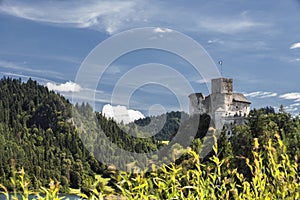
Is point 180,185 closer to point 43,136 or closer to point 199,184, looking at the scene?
point 199,184

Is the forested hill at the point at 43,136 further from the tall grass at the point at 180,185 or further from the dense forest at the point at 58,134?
the tall grass at the point at 180,185

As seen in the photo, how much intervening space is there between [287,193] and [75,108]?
132 m

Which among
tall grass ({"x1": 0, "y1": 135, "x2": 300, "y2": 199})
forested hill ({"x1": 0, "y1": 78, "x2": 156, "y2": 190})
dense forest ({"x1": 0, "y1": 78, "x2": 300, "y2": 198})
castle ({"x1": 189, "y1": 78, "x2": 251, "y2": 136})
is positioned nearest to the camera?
tall grass ({"x1": 0, "y1": 135, "x2": 300, "y2": 199})

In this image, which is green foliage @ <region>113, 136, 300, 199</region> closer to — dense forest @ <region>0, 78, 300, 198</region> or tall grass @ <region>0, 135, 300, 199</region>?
tall grass @ <region>0, 135, 300, 199</region>

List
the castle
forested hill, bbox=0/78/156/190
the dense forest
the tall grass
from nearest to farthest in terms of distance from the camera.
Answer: the tall grass, the castle, the dense forest, forested hill, bbox=0/78/156/190

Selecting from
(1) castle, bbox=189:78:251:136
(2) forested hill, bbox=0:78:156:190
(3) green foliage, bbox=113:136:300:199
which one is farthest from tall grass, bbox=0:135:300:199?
(2) forested hill, bbox=0:78:156:190

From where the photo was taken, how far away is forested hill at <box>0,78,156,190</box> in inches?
3688

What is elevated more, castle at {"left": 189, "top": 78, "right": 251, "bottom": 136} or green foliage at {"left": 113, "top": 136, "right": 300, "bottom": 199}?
castle at {"left": 189, "top": 78, "right": 251, "bottom": 136}

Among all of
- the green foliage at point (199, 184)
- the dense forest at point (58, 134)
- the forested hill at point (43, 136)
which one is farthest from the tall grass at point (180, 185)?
the forested hill at point (43, 136)

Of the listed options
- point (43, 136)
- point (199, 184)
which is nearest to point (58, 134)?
point (43, 136)

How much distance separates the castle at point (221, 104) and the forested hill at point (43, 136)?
9245 millimetres

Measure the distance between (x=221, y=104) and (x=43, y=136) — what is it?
65.9m

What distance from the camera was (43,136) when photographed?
120875 mm

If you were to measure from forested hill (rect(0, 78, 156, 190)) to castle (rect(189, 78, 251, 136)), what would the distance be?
30.3 ft
